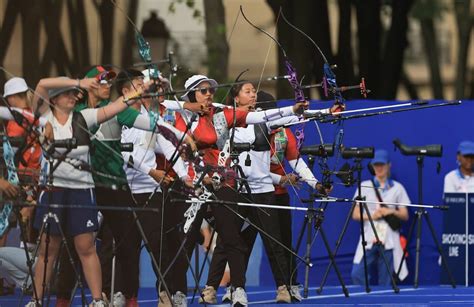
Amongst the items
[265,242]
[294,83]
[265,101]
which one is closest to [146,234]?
[294,83]

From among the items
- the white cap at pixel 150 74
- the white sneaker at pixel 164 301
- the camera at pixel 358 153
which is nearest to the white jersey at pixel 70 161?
the white cap at pixel 150 74

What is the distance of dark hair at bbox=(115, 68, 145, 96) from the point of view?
1453cm

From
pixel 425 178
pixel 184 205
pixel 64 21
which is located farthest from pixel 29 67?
pixel 184 205

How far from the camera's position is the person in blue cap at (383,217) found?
66.1 ft

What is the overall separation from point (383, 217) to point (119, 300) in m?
4.97

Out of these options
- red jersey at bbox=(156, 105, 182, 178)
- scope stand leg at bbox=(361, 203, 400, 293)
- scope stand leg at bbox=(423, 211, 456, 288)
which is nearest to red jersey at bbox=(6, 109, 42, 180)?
red jersey at bbox=(156, 105, 182, 178)

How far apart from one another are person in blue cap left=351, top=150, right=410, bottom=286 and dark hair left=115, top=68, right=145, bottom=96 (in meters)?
5.20

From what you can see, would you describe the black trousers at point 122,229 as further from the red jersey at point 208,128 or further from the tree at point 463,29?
the tree at point 463,29

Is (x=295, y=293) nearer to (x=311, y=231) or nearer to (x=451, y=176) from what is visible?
(x=311, y=231)

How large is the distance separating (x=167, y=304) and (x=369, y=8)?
43.7 ft

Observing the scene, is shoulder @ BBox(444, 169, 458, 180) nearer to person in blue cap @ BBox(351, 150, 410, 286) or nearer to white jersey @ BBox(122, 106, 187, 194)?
person in blue cap @ BBox(351, 150, 410, 286)

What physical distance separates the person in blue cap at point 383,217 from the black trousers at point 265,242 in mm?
2664

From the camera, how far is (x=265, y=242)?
57.6ft

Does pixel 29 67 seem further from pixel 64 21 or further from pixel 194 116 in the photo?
pixel 194 116
